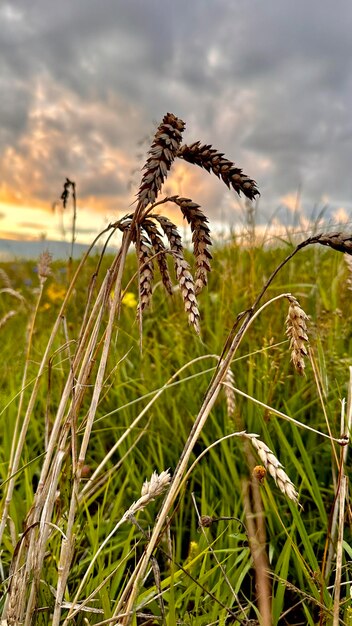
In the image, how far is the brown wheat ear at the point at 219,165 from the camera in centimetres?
92

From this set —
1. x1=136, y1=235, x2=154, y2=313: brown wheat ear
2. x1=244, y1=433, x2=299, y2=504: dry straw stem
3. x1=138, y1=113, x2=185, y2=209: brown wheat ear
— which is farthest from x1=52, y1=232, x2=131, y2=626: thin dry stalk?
x1=244, y1=433, x2=299, y2=504: dry straw stem

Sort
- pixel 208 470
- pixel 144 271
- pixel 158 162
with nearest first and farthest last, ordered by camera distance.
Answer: pixel 158 162
pixel 144 271
pixel 208 470

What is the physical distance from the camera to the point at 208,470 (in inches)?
83.9

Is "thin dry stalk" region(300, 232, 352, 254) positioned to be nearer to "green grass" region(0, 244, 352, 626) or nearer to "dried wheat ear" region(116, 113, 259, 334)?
"dried wheat ear" region(116, 113, 259, 334)

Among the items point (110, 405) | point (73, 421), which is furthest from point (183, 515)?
point (73, 421)

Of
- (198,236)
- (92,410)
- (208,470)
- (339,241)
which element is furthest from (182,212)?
(208,470)

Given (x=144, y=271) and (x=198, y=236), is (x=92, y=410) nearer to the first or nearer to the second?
(x=144, y=271)

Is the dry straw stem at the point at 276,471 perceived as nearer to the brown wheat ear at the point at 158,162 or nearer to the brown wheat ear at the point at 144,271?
the brown wheat ear at the point at 144,271

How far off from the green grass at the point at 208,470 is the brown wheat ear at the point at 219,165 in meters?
0.43

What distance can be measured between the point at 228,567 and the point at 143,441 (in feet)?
2.78

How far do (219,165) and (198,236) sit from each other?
0.12m

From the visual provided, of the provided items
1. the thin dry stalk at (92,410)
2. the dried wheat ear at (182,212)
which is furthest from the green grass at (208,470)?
the dried wheat ear at (182,212)

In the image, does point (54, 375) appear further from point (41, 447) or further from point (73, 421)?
point (73, 421)

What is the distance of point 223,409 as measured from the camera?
2465 millimetres
